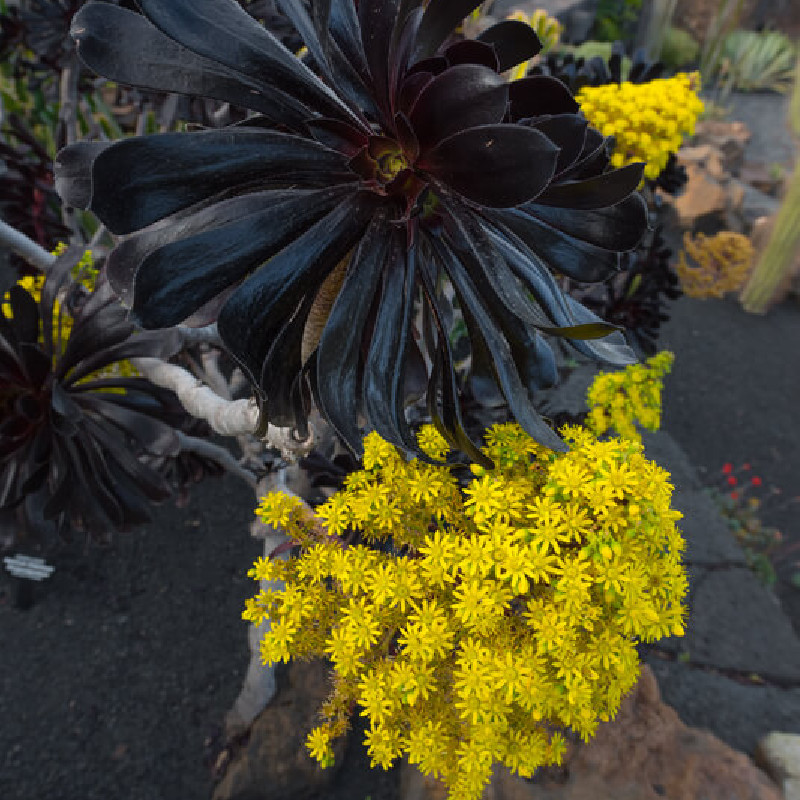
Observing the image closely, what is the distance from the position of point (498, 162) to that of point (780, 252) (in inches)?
191

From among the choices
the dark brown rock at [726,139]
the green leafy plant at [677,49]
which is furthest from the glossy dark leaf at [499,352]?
the green leafy plant at [677,49]

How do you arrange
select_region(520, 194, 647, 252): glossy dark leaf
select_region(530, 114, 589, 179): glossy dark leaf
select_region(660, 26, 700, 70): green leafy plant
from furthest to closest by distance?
select_region(660, 26, 700, 70): green leafy plant, select_region(520, 194, 647, 252): glossy dark leaf, select_region(530, 114, 589, 179): glossy dark leaf

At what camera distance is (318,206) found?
0.71m

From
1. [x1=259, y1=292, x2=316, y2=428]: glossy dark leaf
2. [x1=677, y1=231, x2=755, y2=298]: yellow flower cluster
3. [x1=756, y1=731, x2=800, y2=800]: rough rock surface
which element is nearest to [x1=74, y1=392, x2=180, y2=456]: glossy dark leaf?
[x1=259, y1=292, x2=316, y2=428]: glossy dark leaf

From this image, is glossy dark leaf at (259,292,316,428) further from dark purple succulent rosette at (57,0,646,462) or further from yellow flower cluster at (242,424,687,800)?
yellow flower cluster at (242,424,687,800)

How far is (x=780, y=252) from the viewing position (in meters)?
4.49

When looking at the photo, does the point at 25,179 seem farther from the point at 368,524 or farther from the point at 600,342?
the point at 600,342

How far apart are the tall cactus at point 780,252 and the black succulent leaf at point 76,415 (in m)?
4.64

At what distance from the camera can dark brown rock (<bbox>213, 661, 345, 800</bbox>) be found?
5.62ft

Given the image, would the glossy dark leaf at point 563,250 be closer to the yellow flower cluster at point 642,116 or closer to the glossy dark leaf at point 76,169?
the glossy dark leaf at point 76,169

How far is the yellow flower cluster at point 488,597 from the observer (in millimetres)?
736

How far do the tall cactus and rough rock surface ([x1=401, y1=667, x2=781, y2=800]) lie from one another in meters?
4.05

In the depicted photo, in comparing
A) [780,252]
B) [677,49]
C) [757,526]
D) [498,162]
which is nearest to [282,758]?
[498,162]

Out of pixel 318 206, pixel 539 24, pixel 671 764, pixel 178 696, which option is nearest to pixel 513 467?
pixel 318 206
